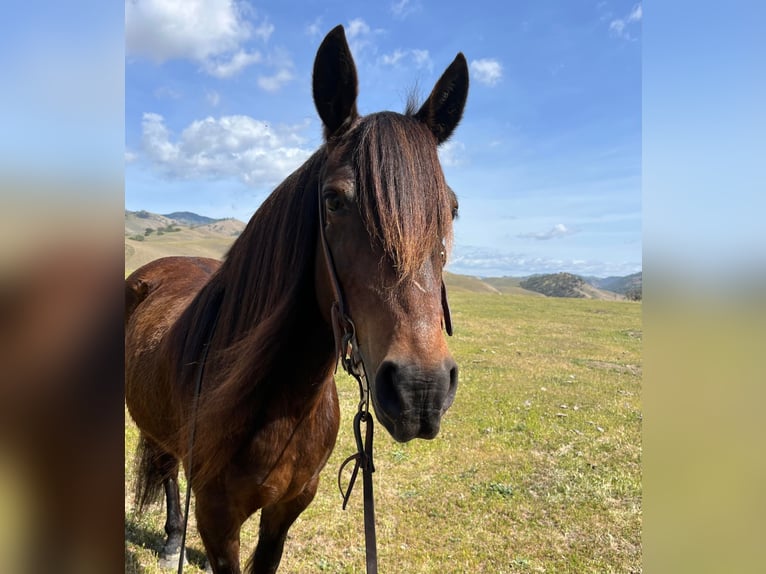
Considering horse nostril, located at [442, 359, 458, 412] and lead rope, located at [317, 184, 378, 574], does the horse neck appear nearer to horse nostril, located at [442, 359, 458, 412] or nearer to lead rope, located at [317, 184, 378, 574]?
lead rope, located at [317, 184, 378, 574]

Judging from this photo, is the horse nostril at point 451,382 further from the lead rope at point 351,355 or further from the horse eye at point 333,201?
the horse eye at point 333,201

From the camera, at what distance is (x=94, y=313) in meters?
0.68

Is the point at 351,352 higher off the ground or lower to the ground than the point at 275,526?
higher

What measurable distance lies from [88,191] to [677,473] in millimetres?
1095

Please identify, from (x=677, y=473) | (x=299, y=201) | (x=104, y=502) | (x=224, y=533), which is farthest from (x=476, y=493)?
(x=104, y=502)

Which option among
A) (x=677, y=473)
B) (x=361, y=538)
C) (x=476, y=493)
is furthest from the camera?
(x=476, y=493)

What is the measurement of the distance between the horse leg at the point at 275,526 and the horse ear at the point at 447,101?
2068mm

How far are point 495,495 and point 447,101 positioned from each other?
4590 millimetres

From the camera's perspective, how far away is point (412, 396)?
1355 mm

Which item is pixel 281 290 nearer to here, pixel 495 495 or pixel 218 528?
pixel 218 528

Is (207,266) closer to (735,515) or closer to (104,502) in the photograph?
(104,502)

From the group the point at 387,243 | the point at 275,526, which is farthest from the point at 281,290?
the point at 275,526

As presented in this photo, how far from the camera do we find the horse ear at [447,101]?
206 cm

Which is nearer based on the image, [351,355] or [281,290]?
[351,355]
